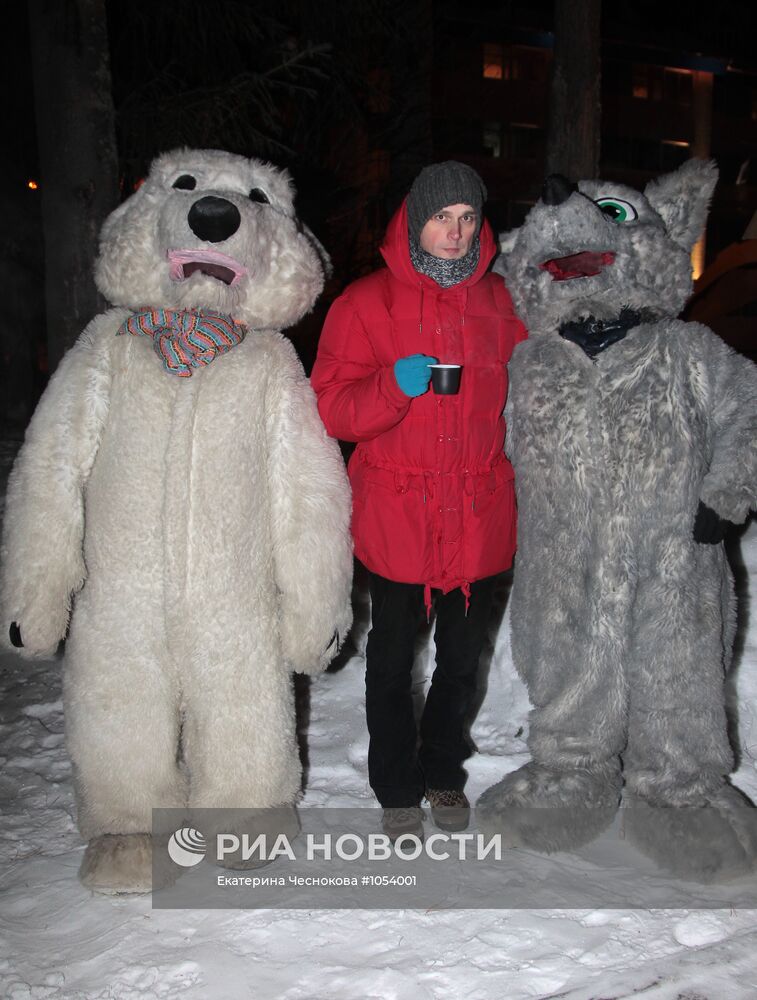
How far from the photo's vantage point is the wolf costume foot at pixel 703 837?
2.62m

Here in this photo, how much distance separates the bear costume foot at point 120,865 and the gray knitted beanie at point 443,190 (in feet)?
7.14

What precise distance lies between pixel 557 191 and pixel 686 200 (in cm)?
44

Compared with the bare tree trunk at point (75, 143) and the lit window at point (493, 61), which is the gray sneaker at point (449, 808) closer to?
the bare tree trunk at point (75, 143)

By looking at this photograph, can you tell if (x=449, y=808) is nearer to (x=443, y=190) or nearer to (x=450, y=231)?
(x=450, y=231)

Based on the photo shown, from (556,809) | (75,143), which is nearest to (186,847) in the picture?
(556,809)

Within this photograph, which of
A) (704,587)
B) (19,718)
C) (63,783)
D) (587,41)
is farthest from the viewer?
(587,41)

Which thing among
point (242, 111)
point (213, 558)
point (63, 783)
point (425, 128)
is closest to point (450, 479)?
point (213, 558)

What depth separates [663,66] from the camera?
30656 mm

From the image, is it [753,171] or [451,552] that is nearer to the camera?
[451,552]

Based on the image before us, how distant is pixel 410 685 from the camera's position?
3010 millimetres

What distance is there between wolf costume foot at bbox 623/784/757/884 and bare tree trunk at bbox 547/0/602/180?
440cm

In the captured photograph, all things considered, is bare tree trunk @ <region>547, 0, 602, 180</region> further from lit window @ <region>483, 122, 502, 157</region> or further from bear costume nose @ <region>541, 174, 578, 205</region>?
lit window @ <region>483, 122, 502, 157</region>

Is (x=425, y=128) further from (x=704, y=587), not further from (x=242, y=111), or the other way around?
(x=704, y=587)

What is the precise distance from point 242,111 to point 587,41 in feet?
8.03
